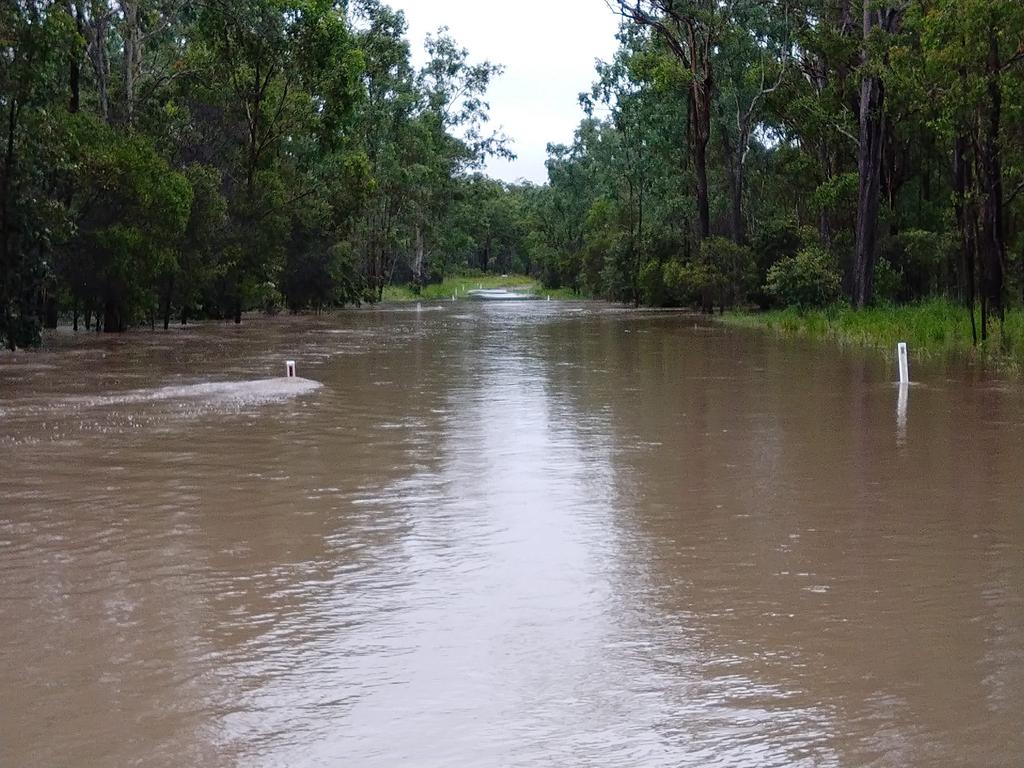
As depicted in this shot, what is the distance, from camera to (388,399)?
74.4 ft

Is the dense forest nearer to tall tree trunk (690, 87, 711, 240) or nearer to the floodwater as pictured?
tall tree trunk (690, 87, 711, 240)

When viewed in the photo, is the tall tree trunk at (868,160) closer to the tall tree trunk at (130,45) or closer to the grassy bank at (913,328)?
the grassy bank at (913,328)

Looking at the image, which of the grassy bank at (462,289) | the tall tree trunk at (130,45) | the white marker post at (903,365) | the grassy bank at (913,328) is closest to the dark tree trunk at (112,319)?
the tall tree trunk at (130,45)

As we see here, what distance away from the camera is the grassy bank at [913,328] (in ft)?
Answer: 93.3

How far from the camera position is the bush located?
153ft

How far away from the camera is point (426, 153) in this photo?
89.8 m

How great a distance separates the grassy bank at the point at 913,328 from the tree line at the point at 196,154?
20457 mm

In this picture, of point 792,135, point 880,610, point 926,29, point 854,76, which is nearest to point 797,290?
point 854,76

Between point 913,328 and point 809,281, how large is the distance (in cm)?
1291

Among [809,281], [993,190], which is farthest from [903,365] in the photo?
[809,281]

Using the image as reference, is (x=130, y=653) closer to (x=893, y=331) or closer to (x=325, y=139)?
(x=893, y=331)

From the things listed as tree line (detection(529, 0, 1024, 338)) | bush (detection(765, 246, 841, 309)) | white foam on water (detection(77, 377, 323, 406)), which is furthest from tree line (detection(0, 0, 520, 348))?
bush (detection(765, 246, 841, 309))

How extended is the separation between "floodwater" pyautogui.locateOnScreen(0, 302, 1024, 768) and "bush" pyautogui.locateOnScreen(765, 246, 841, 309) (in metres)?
26.2

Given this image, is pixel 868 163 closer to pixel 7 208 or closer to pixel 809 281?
pixel 809 281
